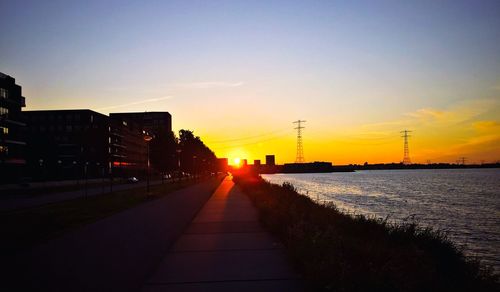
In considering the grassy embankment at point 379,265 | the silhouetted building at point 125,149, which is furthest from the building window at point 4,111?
the grassy embankment at point 379,265

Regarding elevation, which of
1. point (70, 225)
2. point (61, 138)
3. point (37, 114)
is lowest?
point (70, 225)

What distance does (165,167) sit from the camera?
55.9 metres

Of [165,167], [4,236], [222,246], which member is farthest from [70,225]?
[165,167]

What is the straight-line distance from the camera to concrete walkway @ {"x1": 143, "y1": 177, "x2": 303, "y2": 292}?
7515mm

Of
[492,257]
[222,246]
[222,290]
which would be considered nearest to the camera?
[222,290]

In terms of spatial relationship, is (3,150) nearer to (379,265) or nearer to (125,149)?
(125,149)

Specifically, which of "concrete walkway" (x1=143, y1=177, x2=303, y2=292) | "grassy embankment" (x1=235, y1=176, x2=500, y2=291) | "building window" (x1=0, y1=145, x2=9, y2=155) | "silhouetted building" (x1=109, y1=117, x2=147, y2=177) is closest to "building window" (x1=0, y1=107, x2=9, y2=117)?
"building window" (x1=0, y1=145, x2=9, y2=155)

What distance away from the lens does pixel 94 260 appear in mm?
9812

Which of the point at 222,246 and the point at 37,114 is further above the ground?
the point at 37,114

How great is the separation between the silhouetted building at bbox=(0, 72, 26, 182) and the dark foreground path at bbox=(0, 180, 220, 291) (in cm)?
6297

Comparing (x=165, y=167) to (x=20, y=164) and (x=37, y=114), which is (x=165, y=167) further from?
(x=37, y=114)

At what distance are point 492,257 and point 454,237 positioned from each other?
4.58 metres

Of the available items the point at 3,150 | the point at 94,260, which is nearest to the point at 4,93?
the point at 3,150

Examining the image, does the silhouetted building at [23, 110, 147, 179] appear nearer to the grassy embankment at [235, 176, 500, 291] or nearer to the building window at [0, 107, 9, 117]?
the building window at [0, 107, 9, 117]
